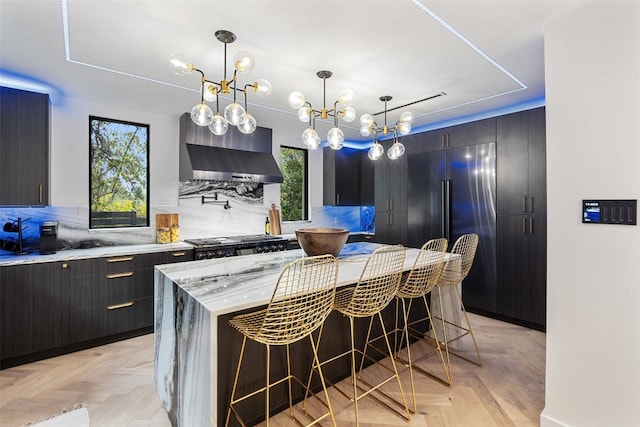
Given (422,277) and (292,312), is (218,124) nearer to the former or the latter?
(292,312)

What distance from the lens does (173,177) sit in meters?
4.08

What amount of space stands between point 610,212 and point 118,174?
4.50 meters

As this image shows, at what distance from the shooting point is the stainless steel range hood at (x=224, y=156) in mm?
3713

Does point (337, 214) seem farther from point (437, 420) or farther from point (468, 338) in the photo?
point (437, 420)

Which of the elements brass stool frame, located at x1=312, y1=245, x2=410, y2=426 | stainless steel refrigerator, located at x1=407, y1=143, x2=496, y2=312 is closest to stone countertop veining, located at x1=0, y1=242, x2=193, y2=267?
brass stool frame, located at x1=312, y1=245, x2=410, y2=426

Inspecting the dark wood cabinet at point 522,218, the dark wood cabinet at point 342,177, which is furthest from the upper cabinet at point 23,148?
the dark wood cabinet at point 522,218

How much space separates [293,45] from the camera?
2.23 metres

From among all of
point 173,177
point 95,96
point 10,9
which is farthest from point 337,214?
point 10,9

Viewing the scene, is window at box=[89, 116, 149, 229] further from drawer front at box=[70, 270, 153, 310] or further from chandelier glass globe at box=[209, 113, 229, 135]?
chandelier glass globe at box=[209, 113, 229, 135]

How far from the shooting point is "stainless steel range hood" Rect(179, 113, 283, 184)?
12.2 feet

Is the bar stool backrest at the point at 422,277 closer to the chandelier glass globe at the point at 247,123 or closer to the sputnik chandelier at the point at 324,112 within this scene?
the sputnik chandelier at the point at 324,112

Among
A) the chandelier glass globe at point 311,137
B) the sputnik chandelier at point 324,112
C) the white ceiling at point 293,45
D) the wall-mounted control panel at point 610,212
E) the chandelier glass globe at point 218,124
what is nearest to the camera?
the wall-mounted control panel at point 610,212

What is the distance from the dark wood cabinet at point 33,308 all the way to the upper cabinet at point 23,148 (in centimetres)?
62

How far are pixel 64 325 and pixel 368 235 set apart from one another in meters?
4.09
